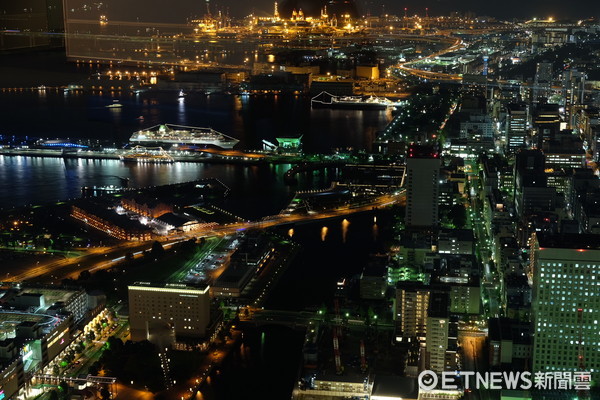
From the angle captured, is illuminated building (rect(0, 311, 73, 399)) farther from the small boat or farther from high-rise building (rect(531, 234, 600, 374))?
the small boat

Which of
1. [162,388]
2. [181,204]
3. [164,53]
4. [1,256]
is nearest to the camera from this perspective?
[162,388]

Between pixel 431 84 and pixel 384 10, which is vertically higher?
pixel 384 10

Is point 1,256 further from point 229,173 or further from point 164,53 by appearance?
point 164,53

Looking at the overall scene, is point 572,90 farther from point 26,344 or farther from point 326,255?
point 26,344

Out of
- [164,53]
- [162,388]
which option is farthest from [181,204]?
[164,53]

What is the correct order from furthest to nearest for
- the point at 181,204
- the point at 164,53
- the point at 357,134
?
the point at 164,53 < the point at 357,134 < the point at 181,204

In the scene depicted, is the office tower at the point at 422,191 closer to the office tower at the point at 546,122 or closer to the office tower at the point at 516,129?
the office tower at the point at 546,122

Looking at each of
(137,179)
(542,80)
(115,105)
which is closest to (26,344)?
(137,179)
